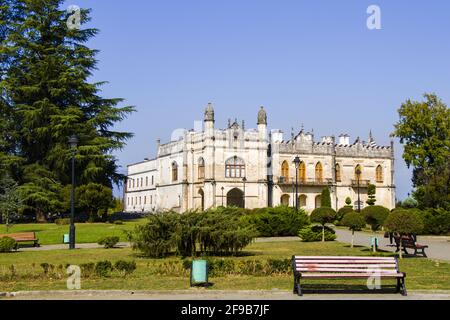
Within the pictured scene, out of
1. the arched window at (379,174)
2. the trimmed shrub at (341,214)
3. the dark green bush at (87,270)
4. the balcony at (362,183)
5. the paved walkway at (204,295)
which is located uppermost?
the arched window at (379,174)

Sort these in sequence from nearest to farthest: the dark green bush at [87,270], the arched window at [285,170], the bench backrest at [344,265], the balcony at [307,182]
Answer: the bench backrest at [344,265] → the dark green bush at [87,270] → the balcony at [307,182] → the arched window at [285,170]

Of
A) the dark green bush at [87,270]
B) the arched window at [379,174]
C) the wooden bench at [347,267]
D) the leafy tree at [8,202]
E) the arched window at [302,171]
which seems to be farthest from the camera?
the arched window at [379,174]

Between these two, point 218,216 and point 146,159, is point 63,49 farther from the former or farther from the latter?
point 146,159

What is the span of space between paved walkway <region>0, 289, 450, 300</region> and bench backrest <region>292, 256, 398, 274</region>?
1.74ft

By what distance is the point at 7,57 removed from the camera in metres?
45.1

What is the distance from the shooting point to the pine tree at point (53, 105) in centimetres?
4288

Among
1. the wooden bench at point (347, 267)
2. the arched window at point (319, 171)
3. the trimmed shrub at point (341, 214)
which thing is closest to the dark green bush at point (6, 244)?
the wooden bench at point (347, 267)

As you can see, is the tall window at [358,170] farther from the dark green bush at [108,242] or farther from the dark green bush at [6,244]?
the dark green bush at [6,244]

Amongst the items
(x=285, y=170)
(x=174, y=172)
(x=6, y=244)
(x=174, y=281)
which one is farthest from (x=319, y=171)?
(x=174, y=281)

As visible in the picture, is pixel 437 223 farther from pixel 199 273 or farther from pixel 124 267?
pixel 199 273

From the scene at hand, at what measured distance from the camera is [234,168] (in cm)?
5922

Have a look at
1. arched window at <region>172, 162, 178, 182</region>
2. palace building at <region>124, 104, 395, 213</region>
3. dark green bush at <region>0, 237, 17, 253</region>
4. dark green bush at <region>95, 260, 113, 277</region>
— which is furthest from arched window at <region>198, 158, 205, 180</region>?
dark green bush at <region>95, 260, 113, 277</region>

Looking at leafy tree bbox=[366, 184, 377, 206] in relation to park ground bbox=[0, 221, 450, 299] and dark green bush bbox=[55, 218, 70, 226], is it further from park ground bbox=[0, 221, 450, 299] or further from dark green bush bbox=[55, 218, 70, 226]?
park ground bbox=[0, 221, 450, 299]
